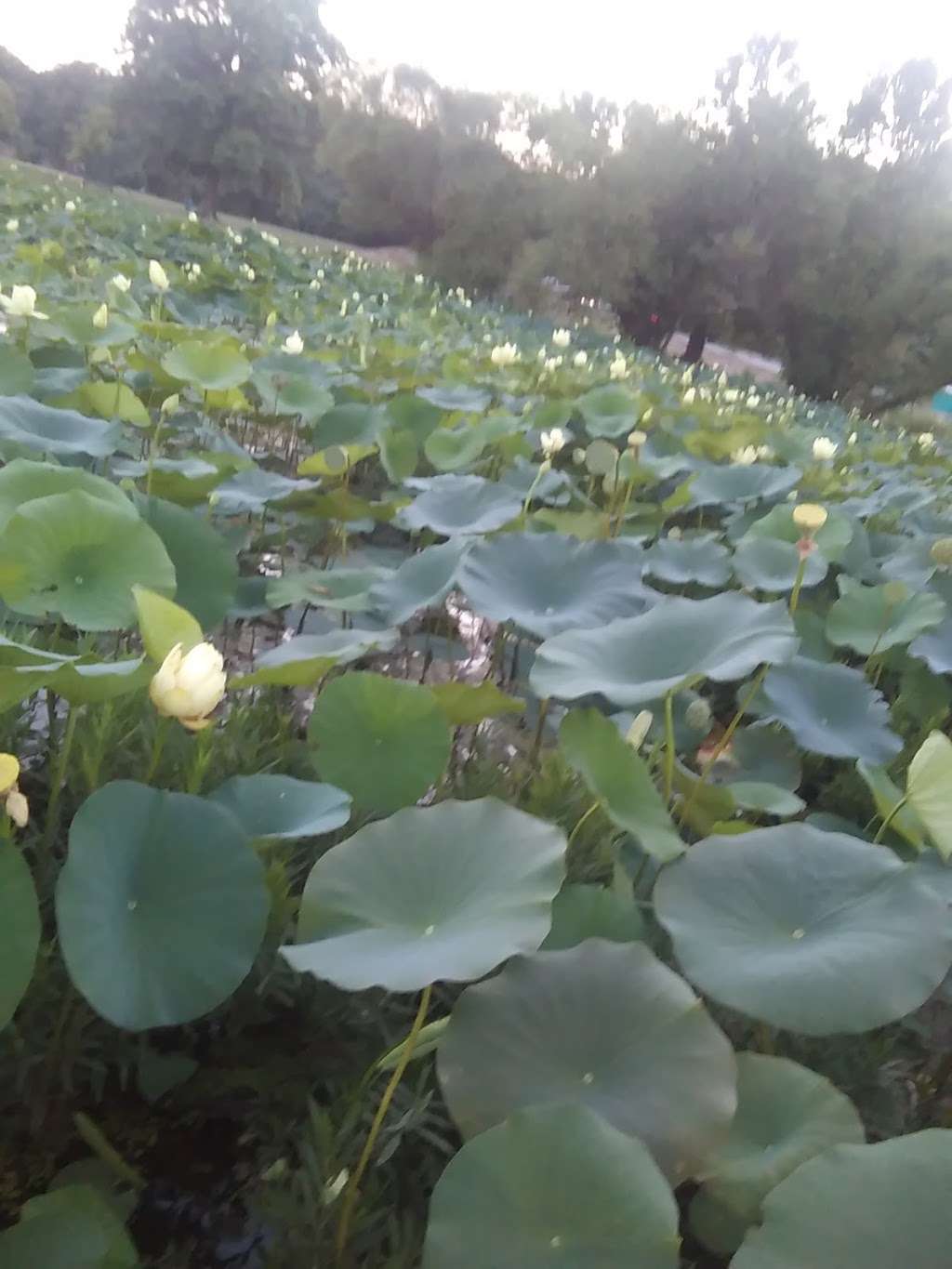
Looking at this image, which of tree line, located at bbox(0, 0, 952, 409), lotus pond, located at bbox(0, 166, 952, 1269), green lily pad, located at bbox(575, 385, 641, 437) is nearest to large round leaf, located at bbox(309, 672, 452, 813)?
lotus pond, located at bbox(0, 166, 952, 1269)

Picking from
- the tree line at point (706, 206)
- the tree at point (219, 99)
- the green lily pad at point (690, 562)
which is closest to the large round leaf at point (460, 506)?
the green lily pad at point (690, 562)

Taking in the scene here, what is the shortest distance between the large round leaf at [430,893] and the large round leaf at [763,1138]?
19 centimetres

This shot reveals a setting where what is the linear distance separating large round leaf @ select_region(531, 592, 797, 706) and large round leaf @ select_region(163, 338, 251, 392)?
1.00 m

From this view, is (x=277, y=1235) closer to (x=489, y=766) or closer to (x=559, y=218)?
(x=489, y=766)

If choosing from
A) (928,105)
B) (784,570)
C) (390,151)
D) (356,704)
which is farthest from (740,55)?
(356,704)

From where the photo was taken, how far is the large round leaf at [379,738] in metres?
0.73

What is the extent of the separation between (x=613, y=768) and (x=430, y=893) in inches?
8.2

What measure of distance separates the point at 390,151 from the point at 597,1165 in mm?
12946

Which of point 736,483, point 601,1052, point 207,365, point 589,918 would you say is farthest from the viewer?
point 736,483

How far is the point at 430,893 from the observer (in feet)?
1.89

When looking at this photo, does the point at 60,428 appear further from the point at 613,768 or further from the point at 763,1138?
the point at 763,1138

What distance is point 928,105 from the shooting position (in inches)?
452

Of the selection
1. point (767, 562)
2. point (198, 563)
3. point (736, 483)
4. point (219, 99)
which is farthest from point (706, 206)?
point (198, 563)

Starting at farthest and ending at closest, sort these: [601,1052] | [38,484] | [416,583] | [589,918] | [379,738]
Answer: [416,583] < [38,484] < [379,738] < [589,918] < [601,1052]
